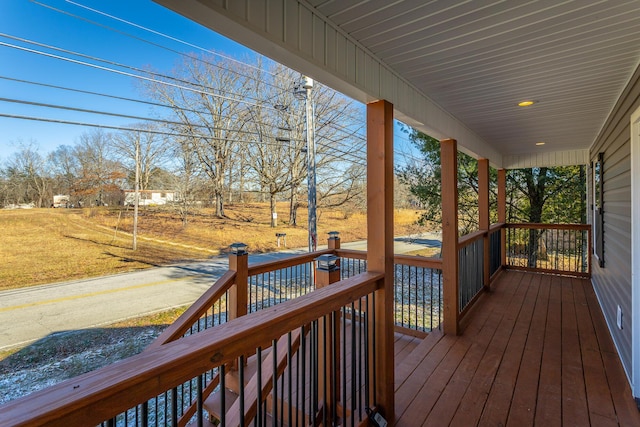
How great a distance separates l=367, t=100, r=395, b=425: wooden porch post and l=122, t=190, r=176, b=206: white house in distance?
9.81m

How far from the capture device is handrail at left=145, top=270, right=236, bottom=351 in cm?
218

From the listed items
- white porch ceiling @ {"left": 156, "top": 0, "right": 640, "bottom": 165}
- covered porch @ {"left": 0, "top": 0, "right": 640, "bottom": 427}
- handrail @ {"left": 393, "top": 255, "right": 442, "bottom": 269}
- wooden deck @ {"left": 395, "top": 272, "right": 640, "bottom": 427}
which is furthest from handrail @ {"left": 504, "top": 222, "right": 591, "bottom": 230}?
handrail @ {"left": 393, "top": 255, "right": 442, "bottom": 269}

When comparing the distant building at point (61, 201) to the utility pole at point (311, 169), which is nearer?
the distant building at point (61, 201)

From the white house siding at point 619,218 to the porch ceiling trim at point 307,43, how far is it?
5.94ft

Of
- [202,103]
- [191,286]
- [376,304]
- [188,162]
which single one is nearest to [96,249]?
[191,286]

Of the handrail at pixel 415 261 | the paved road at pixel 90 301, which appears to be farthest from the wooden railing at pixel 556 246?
the paved road at pixel 90 301

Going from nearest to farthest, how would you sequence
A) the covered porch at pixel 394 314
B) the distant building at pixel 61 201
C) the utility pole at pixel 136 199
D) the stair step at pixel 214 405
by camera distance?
the covered porch at pixel 394 314 → the stair step at pixel 214 405 → the distant building at pixel 61 201 → the utility pole at pixel 136 199

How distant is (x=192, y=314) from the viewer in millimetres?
2332

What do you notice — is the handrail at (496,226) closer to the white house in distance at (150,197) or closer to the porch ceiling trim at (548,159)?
the porch ceiling trim at (548,159)

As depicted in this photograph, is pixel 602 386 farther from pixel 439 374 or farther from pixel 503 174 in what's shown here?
pixel 503 174

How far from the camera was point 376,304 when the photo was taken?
203 cm

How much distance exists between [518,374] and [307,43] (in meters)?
2.91

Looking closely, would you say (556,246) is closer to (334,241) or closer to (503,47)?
(334,241)

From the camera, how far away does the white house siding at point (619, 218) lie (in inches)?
96.0
